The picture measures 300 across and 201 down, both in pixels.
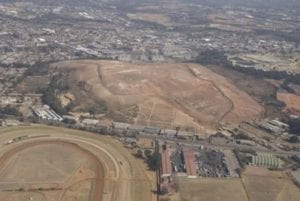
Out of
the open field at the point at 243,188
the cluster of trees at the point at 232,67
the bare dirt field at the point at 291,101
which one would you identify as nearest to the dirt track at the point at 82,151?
the open field at the point at 243,188

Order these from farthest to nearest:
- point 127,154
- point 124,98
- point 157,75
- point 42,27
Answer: point 42,27, point 157,75, point 124,98, point 127,154

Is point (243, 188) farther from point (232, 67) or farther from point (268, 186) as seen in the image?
point (232, 67)

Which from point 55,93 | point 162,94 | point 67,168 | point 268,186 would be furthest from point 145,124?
point 268,186

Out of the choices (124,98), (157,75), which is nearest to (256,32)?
(157,75)

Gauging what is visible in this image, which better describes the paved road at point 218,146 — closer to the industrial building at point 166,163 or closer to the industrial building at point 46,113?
the industrial building at point 166,163

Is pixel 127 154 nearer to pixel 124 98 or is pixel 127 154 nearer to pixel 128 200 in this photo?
pixel 128 200

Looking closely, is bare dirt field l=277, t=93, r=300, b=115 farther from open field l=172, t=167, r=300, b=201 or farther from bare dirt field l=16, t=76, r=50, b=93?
bare dirt field l=16, t=76, r=50, b=93

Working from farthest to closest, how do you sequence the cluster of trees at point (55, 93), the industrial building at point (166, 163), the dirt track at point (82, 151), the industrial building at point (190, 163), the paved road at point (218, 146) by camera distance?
the cluster of trees at point (55, 93), the paved road at point (218, 146), the industrial building at point (190, 163), the industrial building at point (166, 163), the dirt track at point (82, 151)

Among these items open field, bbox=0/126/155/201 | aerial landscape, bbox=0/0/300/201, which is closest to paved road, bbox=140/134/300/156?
aerial landscape, bbox=0/0/300/201
